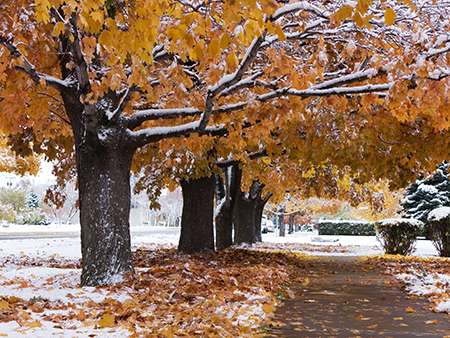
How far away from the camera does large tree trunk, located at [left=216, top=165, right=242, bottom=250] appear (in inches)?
628

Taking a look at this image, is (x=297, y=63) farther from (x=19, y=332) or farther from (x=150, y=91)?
(x=19, y=332)

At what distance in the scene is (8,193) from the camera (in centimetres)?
5681

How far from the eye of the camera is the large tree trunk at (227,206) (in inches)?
628

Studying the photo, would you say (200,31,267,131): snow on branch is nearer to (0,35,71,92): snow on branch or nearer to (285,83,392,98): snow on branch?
(285,83,392,98): snow on branch

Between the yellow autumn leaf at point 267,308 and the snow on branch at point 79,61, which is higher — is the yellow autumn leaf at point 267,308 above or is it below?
below

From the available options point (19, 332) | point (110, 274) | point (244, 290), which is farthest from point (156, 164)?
point (19, 332)

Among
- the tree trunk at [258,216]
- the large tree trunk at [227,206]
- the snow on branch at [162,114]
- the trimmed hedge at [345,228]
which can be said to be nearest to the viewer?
the snow on branch at [162,114]

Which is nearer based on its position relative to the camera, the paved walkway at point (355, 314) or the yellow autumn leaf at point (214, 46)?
the yellow autumn leaf at point (214, 46)

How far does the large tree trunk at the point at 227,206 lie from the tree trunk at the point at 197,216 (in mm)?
3417

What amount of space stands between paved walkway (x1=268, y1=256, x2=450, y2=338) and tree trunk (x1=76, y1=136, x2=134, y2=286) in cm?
286

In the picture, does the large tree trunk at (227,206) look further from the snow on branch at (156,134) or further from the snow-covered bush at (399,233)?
the snow on branch at (156,134)

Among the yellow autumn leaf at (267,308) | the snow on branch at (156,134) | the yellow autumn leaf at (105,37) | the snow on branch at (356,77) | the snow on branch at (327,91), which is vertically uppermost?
the snow on branch at (356,77)

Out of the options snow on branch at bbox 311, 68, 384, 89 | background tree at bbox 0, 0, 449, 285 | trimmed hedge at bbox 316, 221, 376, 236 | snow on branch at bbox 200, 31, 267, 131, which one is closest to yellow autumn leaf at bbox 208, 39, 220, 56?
snow on branch at bbox 200, 31, 267, 131

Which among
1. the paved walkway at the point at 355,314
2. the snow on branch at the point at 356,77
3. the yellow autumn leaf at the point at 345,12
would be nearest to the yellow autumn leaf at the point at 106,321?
the paved walkway at the point at 355,314
